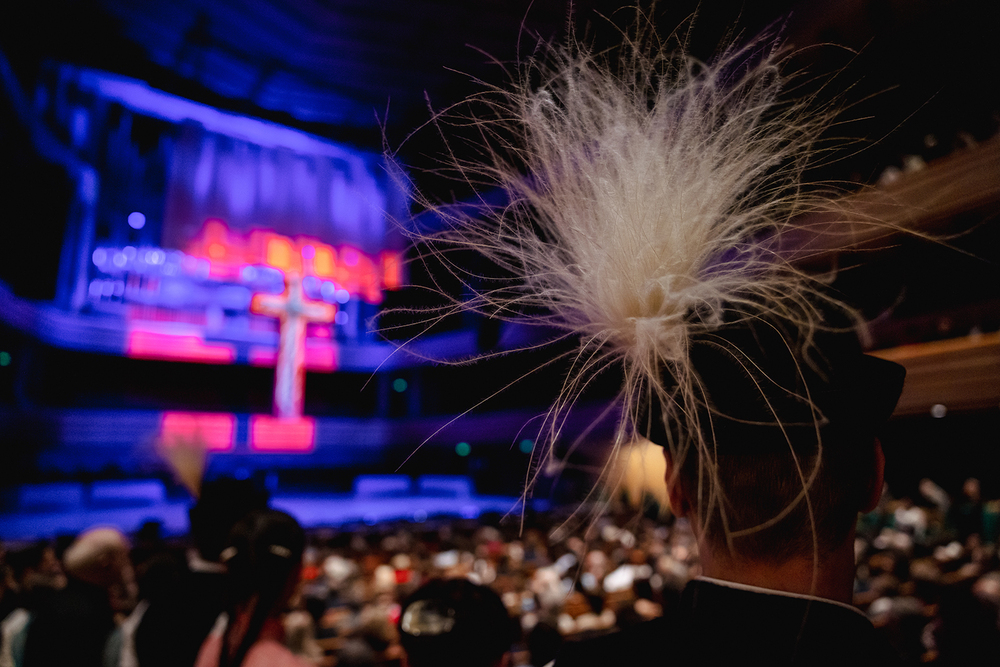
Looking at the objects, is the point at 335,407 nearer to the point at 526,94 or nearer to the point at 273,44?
the point at 273,44

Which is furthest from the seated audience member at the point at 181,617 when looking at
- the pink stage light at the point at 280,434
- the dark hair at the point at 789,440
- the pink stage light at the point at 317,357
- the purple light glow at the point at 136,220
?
the purple light glow at the point at 136,220

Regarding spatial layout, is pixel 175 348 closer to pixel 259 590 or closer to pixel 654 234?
pixel 259 590

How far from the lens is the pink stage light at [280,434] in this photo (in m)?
12.8

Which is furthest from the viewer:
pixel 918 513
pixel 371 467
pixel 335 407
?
pixel 335 407

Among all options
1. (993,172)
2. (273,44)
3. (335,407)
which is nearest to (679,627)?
(993,172)

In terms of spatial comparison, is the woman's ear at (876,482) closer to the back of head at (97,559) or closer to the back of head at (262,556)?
the back of head at (262,556)

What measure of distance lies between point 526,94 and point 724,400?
0.73 m

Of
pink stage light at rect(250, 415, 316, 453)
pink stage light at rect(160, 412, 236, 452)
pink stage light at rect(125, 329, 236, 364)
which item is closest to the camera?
pink stage light at rect(160, 412, 236, 452)

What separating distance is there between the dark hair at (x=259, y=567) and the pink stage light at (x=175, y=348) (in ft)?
42.8

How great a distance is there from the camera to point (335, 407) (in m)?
16.2

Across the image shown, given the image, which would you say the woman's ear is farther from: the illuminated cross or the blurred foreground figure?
the illuminated cross

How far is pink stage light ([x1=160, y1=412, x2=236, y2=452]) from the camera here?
1173 cm

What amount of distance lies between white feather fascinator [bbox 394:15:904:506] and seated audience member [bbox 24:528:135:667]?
1803 mm

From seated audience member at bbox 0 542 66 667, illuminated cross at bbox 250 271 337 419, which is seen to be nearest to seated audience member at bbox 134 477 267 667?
seated audience member at bbox 0 542 66 667
